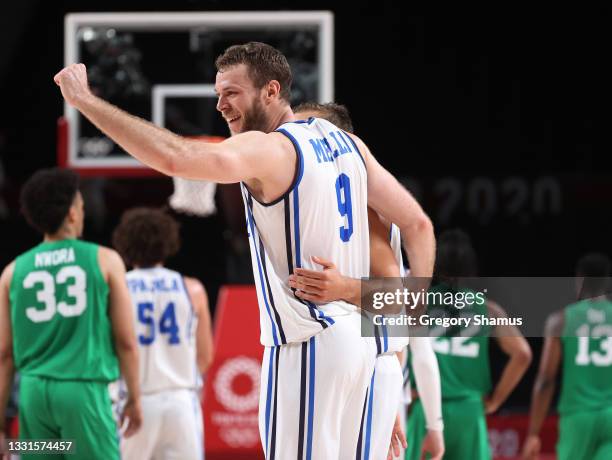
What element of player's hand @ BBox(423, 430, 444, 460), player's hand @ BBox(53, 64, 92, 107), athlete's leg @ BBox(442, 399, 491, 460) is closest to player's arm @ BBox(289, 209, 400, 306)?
player's hand @ BBox(53, 64, 92, 107)

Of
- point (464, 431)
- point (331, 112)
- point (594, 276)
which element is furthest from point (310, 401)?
point (594, 276)

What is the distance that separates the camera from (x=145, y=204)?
1338 centimetres

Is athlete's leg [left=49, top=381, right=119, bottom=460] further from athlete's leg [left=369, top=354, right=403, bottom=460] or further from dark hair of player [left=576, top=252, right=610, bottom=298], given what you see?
dark hair of player [left=576, top=252, right=610, bottom=298]

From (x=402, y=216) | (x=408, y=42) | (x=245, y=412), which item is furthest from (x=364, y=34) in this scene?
(x=402, y=216)

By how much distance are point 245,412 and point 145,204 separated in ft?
18.8

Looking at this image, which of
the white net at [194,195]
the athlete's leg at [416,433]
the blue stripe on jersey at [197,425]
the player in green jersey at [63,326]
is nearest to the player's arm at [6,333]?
the player in green jersey at [63,326]

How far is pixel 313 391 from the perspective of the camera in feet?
9.82

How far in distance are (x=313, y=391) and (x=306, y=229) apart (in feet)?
1.56

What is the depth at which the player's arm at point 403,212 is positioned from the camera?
3271 mm

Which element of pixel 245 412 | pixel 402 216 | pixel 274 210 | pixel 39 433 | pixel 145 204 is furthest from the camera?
pixel 145 204

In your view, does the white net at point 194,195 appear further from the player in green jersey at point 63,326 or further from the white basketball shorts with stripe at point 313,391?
the white basketball shorts with stripe at point 313,391

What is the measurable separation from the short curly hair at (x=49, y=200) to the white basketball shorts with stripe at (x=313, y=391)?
204 centimetres

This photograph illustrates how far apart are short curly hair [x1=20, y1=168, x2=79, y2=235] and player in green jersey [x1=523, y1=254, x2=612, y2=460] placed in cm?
305

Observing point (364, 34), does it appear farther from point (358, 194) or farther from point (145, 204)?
point (358, 194)
